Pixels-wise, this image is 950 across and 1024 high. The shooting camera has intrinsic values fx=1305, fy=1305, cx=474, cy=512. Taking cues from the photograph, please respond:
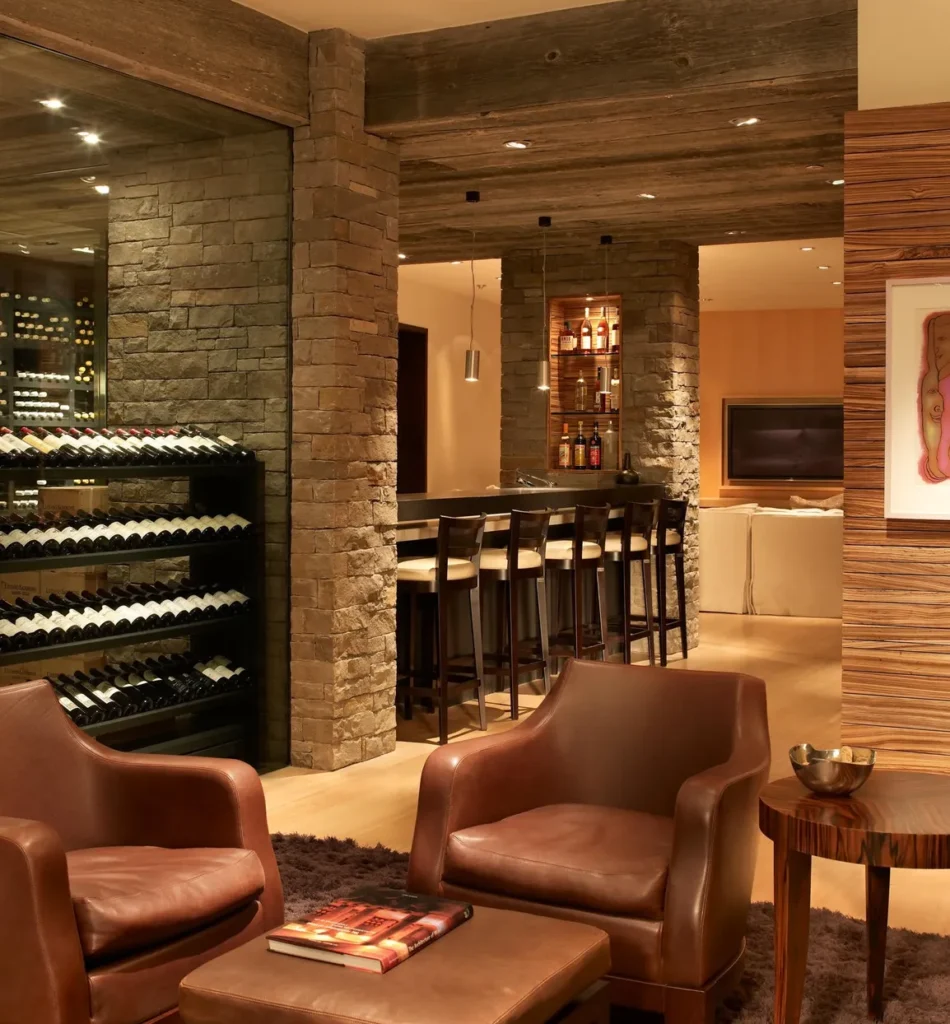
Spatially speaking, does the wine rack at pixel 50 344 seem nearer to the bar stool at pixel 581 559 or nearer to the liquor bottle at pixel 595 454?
the bar stool at pixel 581 559

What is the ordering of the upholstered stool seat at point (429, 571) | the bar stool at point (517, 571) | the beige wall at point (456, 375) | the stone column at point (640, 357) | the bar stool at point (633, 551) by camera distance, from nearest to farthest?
the upholstered stool seat at point (429, 571), the bar stool at point (517, 571), the bar stool at point (633, 551), the stone column at point (640, 357), the beige wall at point (456, 375)

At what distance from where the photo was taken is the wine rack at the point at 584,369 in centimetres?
950

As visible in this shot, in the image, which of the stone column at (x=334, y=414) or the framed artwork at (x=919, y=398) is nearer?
the framed artwork at (x=919, y=398)

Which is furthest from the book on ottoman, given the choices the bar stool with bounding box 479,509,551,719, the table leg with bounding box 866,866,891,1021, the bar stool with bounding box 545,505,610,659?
the bar stool with bounding box 545,505,610,659

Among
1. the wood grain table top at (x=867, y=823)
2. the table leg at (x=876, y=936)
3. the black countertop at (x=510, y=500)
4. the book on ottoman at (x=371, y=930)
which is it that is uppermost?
the black countertop at (x=510, y=500)

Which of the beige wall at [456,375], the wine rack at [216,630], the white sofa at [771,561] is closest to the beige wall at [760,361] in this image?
the beige wall at [456,375]

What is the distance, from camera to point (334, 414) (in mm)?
5555

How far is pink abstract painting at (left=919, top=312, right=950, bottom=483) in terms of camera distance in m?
4.28

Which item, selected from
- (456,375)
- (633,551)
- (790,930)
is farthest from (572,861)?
(456,375)

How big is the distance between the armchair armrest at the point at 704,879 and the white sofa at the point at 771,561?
8.04m

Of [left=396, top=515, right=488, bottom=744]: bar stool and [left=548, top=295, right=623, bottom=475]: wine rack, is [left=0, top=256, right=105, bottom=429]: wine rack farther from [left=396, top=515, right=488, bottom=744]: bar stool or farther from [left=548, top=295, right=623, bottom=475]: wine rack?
[left=548, top=295, right=623, bottom=475]: wine rack

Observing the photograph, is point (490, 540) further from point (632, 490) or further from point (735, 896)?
point (735, 896)

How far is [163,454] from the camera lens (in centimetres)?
510

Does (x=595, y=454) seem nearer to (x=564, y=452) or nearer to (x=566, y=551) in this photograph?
(x=564, y=452)
